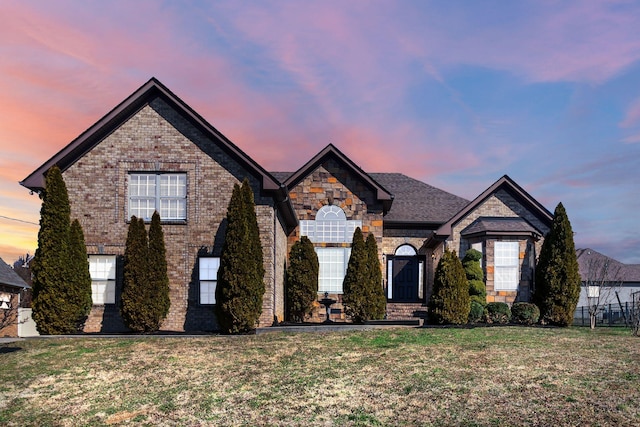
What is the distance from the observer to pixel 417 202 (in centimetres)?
3131

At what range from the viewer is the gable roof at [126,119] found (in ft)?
71.2

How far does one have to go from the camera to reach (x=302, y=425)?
11297 mm

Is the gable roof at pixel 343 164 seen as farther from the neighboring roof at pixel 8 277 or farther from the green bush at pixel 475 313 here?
the neighboring roof at pixel 8 277

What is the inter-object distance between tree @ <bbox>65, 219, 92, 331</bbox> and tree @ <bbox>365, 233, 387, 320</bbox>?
381 inches

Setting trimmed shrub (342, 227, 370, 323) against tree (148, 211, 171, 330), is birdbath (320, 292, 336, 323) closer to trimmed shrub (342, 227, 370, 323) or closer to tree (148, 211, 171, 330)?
trimmed shrub (342, 227, 370, 323)

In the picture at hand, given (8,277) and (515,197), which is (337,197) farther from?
(8,277)

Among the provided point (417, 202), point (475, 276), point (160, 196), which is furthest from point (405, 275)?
point (160, 196)

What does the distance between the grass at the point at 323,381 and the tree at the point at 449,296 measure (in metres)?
3.93

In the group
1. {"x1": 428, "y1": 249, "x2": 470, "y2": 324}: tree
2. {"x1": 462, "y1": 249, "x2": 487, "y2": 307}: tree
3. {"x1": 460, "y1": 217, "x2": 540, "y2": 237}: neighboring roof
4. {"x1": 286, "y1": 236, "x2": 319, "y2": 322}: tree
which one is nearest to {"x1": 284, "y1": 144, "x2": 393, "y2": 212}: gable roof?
{"x1": 286, "y1": 236, "x2": 319, "y2": 322}: tree

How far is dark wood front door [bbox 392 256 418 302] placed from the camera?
29.8m

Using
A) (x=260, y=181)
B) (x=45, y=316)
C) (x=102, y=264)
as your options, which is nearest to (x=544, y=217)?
(x=260, y=181)

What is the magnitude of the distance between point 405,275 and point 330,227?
4.61m

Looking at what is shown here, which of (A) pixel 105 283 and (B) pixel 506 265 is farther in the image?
(B) pixel 506 265

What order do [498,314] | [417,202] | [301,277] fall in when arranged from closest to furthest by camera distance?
[498,314], [301,277], [417,202]
